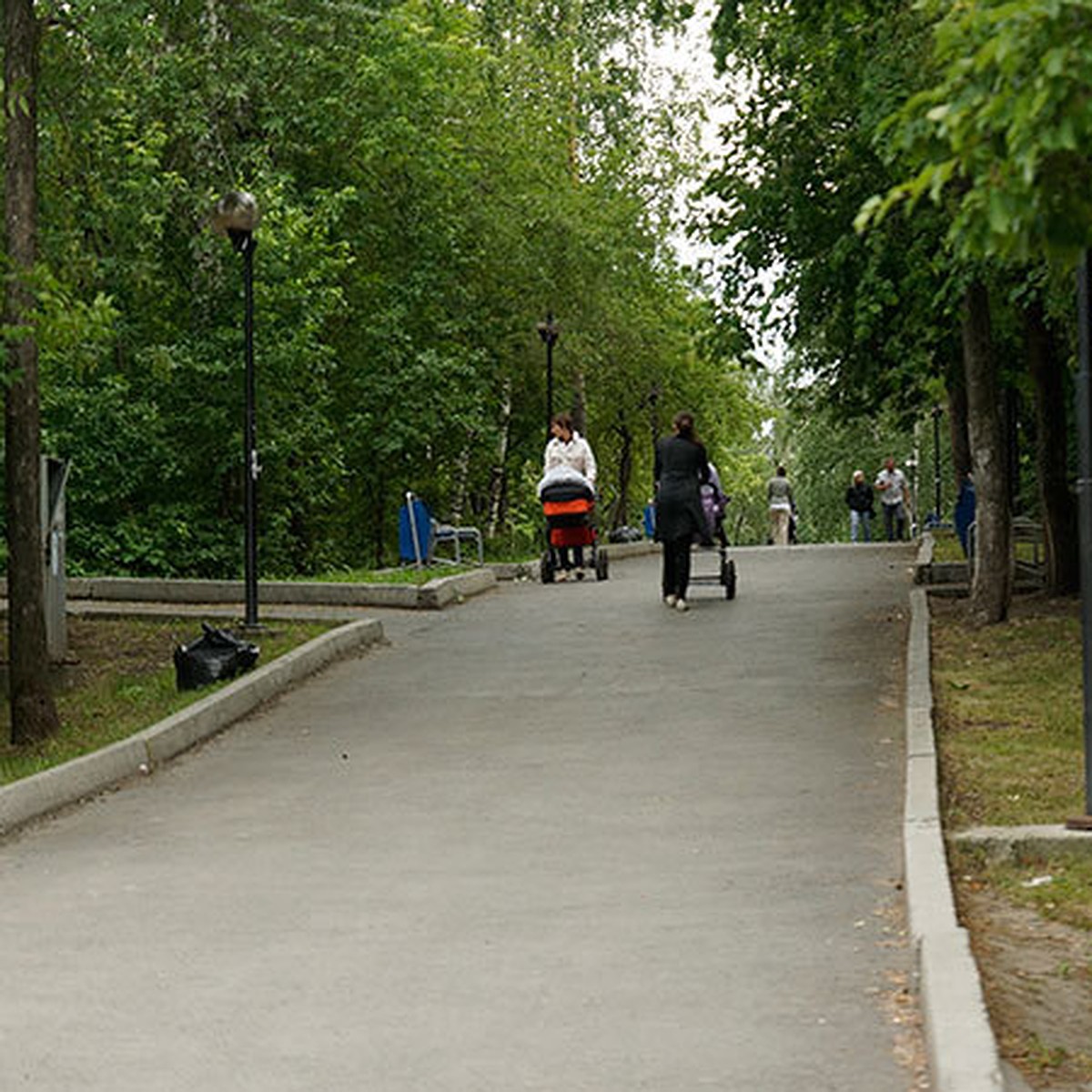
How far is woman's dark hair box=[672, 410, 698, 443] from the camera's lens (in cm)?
2123

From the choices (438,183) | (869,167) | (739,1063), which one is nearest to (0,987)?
(739,1063)

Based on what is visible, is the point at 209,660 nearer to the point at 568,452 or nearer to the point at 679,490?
the point at 679,490

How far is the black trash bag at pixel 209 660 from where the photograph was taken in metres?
15.7

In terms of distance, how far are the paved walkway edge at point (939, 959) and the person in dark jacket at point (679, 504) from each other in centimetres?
971

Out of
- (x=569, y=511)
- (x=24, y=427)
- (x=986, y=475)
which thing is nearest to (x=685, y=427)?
(x=986, y=475)

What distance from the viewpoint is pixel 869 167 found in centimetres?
1895

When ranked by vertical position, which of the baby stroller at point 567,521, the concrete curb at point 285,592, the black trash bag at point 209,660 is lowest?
the black trash bag at point 209,660

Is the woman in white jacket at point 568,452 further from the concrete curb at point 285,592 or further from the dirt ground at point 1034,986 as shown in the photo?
the dirt ground at point 1034,986

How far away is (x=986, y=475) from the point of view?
1852cm

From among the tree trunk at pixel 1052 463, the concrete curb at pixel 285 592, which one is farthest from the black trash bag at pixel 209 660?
the tree trunk at pixel 1052 463

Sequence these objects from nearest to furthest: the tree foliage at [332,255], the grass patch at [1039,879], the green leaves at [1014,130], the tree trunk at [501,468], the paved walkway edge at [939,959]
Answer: the green leaves at [1014,130], the paved walkway edge at [939,959], the grass patch at [1039,879], the tree foliage at [332,255], the tree trunk at [501,468]

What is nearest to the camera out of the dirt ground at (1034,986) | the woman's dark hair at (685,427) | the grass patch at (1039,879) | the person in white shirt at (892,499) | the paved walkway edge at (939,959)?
the paved walkway edge at (939,959)

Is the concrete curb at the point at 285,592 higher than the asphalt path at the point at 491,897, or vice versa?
the concrete curb at the point at 285,592

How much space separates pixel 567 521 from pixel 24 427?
1256 centimetres
